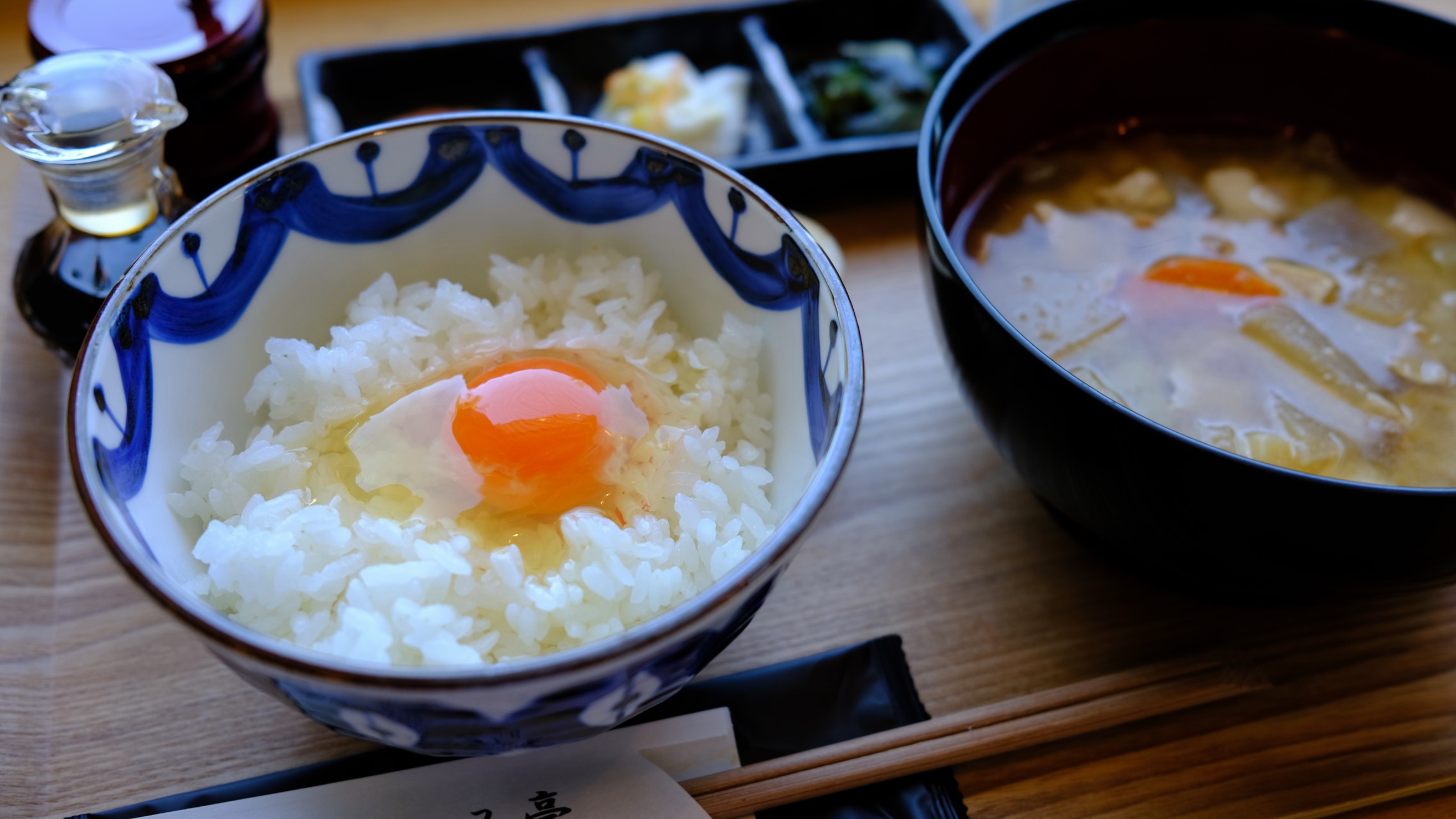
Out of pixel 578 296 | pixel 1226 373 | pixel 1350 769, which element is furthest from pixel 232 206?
pixel 1350 769

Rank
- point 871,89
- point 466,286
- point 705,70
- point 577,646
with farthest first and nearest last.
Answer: point 705,70
point 871,89
point 466,286
point 577,646

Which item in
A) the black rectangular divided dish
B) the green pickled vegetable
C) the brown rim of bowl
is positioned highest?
the brown rim of bowl

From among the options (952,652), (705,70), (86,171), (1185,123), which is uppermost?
(86,171)

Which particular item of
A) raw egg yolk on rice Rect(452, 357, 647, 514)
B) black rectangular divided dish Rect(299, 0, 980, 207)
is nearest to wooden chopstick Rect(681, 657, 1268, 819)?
raw egg yolk on rice Rect(452, 357, 647, 514)

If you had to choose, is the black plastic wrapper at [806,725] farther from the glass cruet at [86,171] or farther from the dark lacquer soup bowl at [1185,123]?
the glass cruet at [86,171]

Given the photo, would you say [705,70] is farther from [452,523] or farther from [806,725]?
[806,725]

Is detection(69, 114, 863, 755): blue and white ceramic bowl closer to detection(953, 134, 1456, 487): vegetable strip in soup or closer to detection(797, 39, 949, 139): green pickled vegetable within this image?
detection(953, 134, 1456, 487): vegetable strip in soup

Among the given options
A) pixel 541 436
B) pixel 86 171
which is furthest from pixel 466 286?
pixel 86 171
